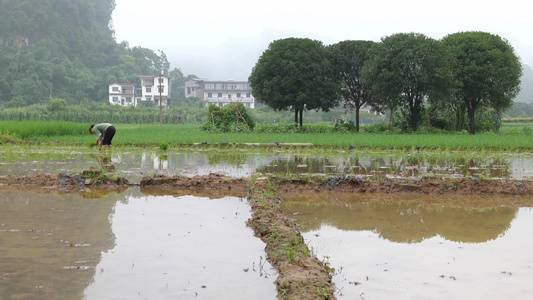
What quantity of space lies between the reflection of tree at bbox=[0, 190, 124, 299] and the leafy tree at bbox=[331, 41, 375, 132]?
28.9 metres

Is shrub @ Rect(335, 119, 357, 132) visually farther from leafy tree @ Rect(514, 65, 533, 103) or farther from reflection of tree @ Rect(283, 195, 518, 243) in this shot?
leafy tree @ Rect(514, 65, 533, 103)

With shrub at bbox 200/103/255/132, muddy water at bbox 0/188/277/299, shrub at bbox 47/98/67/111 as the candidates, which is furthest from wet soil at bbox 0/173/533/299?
shrub at bbox 47/98/67/111

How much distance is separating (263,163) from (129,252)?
902 cm

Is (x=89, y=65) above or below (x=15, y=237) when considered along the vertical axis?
above

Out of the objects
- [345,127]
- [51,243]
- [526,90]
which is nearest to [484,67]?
[345,127]

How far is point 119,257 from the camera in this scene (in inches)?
205

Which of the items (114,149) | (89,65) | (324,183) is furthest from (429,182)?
(89,65)

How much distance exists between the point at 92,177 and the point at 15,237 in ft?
14.3

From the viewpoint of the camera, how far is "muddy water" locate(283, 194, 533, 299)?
4500 mm

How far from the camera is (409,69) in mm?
30219

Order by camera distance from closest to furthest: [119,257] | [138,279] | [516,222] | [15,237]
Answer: [138,279] < [119,257] < [15,237] < [516,222]

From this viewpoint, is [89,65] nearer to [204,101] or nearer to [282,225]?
[204,101]

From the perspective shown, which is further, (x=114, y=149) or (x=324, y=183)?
(x=114, y=149)

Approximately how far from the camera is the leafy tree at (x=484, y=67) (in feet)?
100
